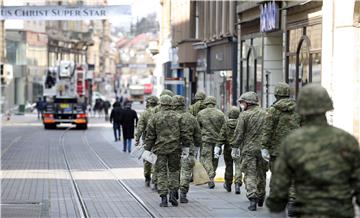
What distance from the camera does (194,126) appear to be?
15.0 meters

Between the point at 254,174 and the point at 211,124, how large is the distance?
141 inches

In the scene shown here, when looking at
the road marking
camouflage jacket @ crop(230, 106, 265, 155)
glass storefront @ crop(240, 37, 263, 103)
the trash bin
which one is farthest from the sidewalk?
the trash bin

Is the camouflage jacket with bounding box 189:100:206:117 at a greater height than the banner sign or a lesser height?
lesser

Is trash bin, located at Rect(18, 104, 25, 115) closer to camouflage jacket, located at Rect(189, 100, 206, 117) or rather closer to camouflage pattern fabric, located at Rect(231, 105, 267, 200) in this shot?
camouflage jacket, located at Rect(189, 100, 206, 117)

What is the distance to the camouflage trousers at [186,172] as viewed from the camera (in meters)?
15.5

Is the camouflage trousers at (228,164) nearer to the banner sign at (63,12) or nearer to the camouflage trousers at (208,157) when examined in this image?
the camouflage trousers at (208,157)

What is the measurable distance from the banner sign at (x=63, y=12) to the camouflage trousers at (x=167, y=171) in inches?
548

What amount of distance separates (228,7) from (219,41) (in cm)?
263

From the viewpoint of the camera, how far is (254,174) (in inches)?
554

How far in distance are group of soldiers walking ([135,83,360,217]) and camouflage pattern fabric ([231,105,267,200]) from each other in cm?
2

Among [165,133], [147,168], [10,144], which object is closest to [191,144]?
[165,133]

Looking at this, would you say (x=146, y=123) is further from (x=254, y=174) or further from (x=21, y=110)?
(x=21, y=110)

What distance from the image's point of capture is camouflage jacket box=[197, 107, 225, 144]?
57.3 feet

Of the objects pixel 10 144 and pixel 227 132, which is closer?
pixel 227 132
